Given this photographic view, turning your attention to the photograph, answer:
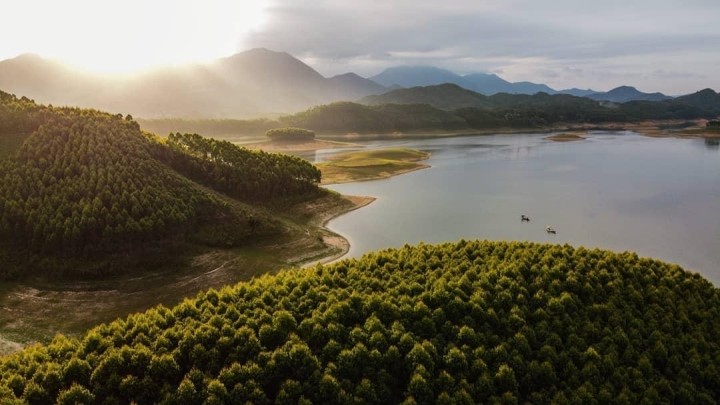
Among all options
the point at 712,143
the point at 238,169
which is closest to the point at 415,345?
the point at 238,169

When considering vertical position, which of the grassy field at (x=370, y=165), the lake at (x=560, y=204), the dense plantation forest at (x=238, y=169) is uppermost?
the dense plantation forest at (x=238, y=169)

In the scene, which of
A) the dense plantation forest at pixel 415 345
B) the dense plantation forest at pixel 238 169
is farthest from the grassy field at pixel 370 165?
the dense plantation forest at pixel 415 345

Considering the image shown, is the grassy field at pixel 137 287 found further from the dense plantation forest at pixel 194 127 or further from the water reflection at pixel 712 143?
the dense plantation forest at pixel 194 127

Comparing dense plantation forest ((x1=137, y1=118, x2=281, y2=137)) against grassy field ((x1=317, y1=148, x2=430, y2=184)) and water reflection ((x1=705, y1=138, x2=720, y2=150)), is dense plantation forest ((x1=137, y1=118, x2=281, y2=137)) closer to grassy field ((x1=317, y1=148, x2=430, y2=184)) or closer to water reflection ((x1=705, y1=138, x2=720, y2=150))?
grassy field ((x1=317, y1=148, x2=430, y2=184))

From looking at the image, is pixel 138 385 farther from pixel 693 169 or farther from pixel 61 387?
pixel 693 169

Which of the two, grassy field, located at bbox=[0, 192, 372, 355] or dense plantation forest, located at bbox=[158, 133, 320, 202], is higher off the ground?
dense plantation forest, located at bbox=[158, 133, 320, 202]

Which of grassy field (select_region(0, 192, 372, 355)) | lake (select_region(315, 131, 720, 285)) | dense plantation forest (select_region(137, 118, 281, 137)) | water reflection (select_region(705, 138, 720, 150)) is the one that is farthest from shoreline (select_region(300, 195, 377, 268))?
dense plantation forest (select_region(137, 118, 281, 137))

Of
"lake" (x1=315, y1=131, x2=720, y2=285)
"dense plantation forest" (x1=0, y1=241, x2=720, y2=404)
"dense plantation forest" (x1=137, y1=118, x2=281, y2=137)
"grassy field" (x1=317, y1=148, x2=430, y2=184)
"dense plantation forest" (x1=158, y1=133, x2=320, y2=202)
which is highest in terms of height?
"dense plantation forest" (x1=137, y1=118, x2=281, y2=137)
